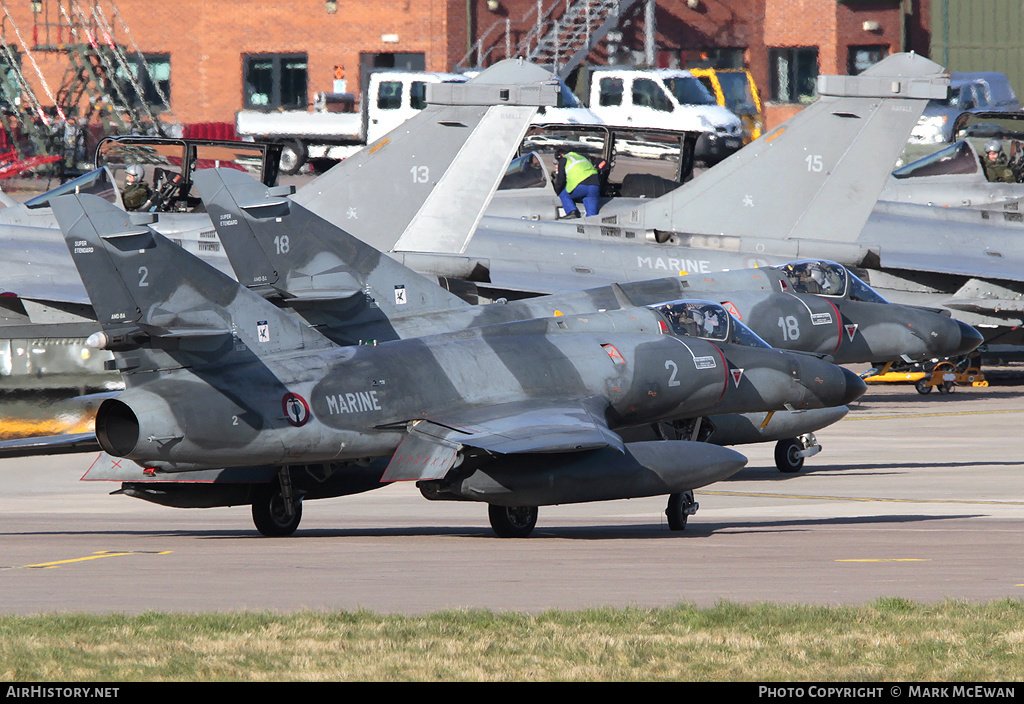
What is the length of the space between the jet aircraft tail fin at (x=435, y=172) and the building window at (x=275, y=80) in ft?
133

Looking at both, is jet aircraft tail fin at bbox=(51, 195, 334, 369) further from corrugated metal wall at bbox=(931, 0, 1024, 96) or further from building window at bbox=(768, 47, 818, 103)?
corrugated metal wall at bbox=(931, 0, 1024, 96)

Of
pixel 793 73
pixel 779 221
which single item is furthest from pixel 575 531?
pixel 793 73

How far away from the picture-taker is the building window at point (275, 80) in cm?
6000

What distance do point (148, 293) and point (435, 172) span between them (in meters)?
8.12

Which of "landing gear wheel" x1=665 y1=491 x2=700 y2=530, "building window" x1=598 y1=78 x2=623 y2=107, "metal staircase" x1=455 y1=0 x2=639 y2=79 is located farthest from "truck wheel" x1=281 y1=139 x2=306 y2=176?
"metal staircase" x1=455 y1=0 x2=639 y2=79

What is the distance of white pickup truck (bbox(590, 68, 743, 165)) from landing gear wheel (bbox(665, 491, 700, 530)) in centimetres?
3129

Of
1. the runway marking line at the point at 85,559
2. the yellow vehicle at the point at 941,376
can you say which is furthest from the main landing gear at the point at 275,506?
the yellow vehicle at the point at 941,376

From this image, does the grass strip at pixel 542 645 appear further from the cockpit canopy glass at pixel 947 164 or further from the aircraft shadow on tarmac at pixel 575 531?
the cockpit canopy glass at pixel 947 164

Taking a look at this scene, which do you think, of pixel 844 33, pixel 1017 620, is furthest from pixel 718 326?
pixel 844 33

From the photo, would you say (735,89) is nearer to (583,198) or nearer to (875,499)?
(583,198)

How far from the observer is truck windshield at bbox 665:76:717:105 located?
154 feet

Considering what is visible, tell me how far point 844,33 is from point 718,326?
4609 centimetres

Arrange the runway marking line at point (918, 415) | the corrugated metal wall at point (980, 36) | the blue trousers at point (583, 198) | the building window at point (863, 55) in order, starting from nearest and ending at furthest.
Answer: the runway marking line at point (918, 415), the blue trousers at point (583, 198), the building window at point (863, 55), the corrugated metal wall at point (980, 36)

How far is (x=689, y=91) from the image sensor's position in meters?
47.1
